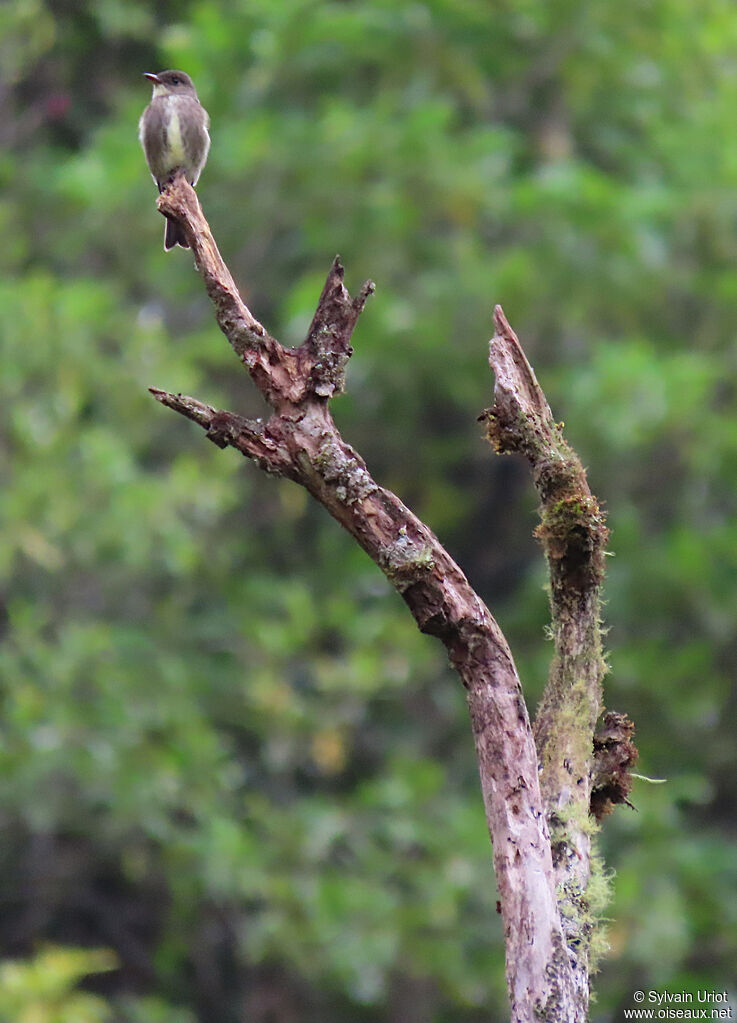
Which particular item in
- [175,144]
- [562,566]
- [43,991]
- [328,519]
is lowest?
[562,566]

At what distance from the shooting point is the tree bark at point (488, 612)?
310 cm

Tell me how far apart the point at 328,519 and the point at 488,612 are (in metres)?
7.73

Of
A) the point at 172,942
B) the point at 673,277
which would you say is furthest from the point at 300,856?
the point at 673,277

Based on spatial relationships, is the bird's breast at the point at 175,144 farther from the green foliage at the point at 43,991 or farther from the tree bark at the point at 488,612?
the green foliage at the point at 43,991

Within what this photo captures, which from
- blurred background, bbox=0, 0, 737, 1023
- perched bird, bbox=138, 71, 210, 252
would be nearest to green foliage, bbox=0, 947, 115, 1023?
blurred background, bbox=0, 0, 737, 1023

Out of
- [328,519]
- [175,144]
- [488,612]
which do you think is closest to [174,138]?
[175,144]

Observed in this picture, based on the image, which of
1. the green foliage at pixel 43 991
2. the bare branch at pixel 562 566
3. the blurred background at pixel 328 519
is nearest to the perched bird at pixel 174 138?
the bare branch at pixel 562 566

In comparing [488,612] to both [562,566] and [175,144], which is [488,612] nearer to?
[562,566]

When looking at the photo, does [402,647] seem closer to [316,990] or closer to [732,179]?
[316,990]

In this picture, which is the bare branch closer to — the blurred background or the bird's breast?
the bird's breast

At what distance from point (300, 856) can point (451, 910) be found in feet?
3.22

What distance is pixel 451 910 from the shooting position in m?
8.87

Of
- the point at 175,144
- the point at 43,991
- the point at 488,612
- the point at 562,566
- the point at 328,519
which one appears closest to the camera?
the point at 488,612

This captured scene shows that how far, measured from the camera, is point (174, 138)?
596 cm
